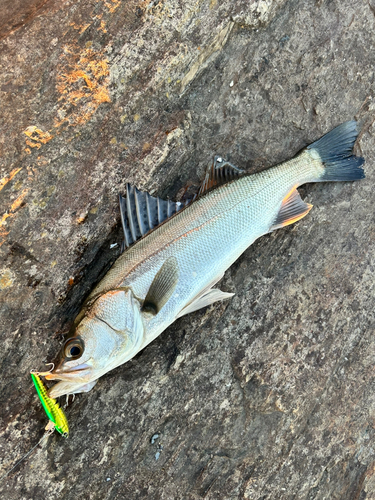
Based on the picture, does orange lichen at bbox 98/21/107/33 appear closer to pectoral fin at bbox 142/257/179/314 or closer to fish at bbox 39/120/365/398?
fish at bbox 39/120/365/398

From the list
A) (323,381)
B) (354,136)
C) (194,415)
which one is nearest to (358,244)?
(354,136)

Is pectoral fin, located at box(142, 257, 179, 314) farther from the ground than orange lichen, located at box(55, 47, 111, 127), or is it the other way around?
orange lichen, located at box(55, 47, 111, 127)

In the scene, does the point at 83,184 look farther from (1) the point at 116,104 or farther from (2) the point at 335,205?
(2) the point at 335,205

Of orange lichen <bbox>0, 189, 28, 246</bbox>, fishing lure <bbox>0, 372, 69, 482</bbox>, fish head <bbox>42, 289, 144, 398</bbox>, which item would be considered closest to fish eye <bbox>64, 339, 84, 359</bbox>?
fish head <bbox>42, 289, 144, 398</bbox>

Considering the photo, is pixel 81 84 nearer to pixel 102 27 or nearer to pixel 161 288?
pixel 102 27

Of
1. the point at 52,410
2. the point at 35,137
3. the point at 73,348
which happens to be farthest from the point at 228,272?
the point at 35,137

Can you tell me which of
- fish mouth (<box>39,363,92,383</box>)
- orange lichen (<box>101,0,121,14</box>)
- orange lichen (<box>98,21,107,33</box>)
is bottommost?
fish mouth (<box>39,363,92,383</box>)
